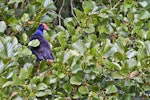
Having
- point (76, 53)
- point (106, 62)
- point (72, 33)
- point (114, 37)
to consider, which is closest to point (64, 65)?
point (76, 53)

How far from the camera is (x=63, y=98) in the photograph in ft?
6.02

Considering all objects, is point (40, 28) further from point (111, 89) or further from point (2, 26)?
point (111, 89)

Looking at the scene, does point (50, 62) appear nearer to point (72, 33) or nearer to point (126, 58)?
point (72, 33)

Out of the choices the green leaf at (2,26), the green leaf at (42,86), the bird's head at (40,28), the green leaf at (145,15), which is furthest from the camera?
the bird's head at (40,28)

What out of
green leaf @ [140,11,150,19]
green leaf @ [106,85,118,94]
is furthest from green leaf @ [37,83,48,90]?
green leaf @ [140,11,150,19]

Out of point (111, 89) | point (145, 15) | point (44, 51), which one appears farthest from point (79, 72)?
point (145, 15)

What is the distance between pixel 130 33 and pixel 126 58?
0.44 m

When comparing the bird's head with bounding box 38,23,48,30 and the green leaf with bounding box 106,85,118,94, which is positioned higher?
the bird's head with bounding box 38,23,48,30

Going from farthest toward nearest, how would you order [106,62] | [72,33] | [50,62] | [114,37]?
[114,37] < [72,33] < [50,62] < [106,62]

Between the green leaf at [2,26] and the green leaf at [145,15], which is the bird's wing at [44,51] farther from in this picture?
the green leaf at [145,15]

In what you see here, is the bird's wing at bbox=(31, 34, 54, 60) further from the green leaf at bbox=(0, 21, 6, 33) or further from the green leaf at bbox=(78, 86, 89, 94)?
the green leaf at bbox=(78, 86, 89, 94)

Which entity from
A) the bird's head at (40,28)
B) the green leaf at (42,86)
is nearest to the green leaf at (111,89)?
the green leaf at (42,86)

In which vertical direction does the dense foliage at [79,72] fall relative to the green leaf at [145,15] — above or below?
below

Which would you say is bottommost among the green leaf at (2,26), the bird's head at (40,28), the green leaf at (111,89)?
the green leaf at (111,89)
